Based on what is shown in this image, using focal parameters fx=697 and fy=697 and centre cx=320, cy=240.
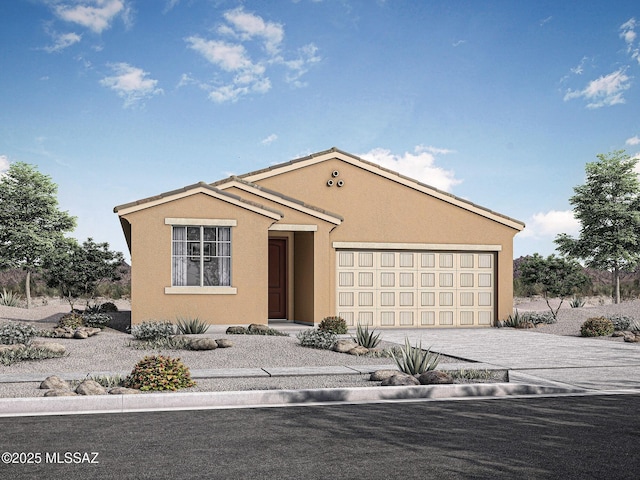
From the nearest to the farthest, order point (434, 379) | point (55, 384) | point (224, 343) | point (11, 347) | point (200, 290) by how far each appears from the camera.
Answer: point (55, 384) < point (434, 379) < point (11, 347) < point (224, 343) < point (200, 290)

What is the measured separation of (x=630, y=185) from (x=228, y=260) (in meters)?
22.7

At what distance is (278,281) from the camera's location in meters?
22.5

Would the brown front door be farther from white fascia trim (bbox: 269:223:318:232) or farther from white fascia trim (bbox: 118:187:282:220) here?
white fascia trim (bbox: 118:187:282:220)

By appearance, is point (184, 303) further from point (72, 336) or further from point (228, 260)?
point (72, 336)

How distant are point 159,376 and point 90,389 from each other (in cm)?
100

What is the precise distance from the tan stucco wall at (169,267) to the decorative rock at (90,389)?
8.67 meters

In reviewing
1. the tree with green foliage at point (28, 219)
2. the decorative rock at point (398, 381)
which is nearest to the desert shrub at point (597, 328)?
the decorative rock at point (398, 381)

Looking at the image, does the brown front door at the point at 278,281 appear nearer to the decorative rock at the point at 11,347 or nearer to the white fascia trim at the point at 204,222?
the white fascia trim at the point at 204,222

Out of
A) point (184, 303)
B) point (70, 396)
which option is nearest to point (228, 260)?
point (184, 303)

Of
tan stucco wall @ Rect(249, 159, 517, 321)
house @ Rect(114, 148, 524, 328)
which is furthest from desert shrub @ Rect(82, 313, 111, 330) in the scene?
tan stucco wall @ Rect(249, 159, 517, 321)

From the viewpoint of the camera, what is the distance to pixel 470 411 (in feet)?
28.2

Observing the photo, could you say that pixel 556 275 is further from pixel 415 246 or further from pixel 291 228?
pixel 291 228

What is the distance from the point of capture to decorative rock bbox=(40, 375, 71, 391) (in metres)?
9.81

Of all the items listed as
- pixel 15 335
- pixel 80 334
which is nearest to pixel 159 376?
pixel 15 335
